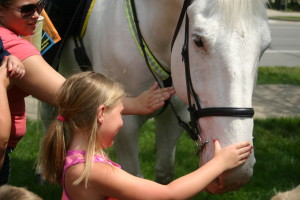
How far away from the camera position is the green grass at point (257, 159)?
5.09 m

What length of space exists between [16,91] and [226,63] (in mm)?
1106

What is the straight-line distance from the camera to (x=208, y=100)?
281 centimetres

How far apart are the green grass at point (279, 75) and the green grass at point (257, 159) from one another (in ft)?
8.16

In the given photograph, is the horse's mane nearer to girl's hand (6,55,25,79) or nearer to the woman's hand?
the woman's hand

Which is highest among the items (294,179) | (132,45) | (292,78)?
(132,45)

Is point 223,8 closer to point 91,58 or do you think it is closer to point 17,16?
point 17,16

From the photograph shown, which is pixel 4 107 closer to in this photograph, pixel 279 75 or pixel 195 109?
pixel 195 109

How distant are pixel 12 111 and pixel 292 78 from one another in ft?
24.7

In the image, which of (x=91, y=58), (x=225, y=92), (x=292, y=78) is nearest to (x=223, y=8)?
(x=225, y=92)

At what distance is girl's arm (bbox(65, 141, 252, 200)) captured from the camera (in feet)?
7.75

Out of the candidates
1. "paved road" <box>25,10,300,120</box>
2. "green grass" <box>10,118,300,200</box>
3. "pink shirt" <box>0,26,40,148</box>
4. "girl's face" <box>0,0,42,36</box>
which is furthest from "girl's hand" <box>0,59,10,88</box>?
"paved road" <box>25,10,300,120</box>

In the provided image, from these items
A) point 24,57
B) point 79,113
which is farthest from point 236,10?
point 24,57

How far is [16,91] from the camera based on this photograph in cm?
298

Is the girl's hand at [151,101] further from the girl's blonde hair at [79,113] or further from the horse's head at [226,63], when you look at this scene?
the girl's blonde hair at [79,113]
